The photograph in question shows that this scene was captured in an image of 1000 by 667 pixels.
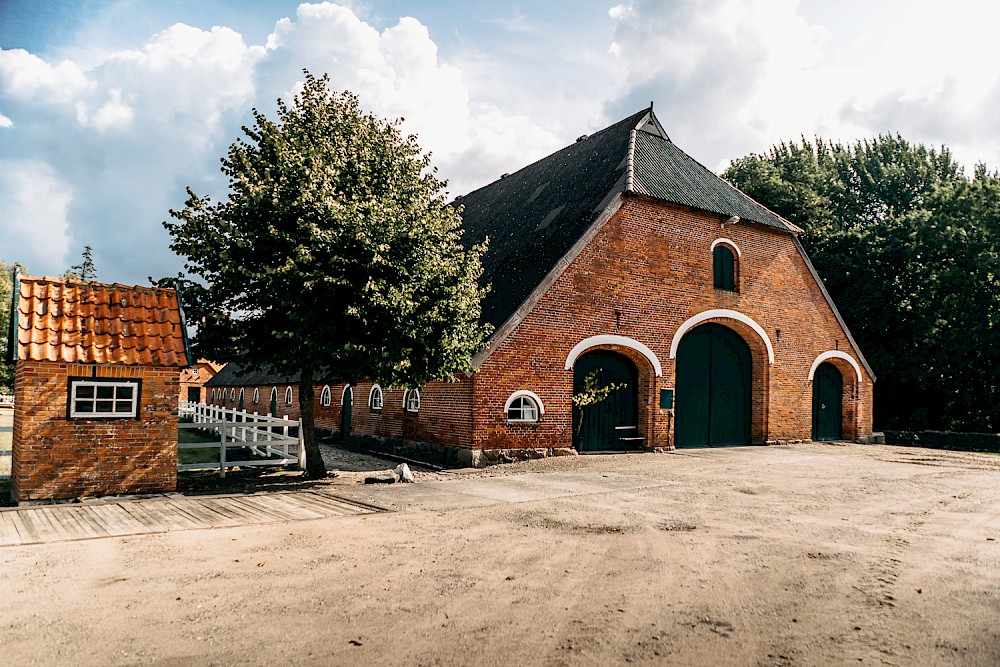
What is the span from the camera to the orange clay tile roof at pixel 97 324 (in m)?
10.3

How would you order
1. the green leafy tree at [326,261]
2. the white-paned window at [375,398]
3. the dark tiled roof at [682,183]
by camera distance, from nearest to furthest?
the green leafy tree at [326,261], the dark tiled roof at [682,183], the white-paned window at [375,398]

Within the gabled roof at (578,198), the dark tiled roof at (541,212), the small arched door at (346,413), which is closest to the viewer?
the dark tiled roof at (541,212)

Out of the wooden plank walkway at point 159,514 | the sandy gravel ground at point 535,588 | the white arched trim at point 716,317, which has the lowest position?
the wooden plank walkway at point 159,514

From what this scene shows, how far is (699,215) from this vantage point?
19.9 m

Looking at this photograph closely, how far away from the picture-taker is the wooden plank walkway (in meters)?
8.18

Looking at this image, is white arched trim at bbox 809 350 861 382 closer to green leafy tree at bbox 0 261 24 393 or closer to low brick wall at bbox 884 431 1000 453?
low brick wall at bbox 884 431 1000 453

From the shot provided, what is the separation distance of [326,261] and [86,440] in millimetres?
4710

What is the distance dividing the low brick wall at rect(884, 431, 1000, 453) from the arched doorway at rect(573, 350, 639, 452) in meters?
12.1

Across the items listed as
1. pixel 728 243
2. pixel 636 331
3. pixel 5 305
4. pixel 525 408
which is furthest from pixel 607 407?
pixel 5 305

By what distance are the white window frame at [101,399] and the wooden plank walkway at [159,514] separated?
1.33 m

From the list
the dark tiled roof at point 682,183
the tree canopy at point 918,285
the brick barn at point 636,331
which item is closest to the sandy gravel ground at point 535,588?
the brick barn at point 636,331

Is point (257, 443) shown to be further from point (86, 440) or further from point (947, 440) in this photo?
point (947, 440)

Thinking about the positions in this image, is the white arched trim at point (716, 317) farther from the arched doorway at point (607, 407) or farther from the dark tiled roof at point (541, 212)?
the dark tiled roof at point (541, 212)

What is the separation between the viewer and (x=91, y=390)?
10.6 meters
